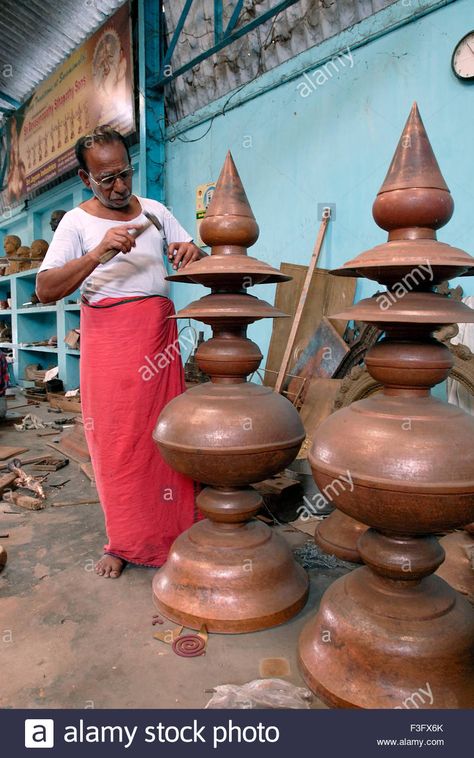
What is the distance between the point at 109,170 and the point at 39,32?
21.5ft

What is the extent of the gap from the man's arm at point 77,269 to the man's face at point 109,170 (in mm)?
149

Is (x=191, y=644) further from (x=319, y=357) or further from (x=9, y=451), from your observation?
(x=9, y=451)

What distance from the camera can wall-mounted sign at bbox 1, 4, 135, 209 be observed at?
573 centimetres

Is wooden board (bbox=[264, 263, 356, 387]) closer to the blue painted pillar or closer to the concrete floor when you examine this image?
the concrete floor

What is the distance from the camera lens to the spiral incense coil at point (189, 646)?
164cm

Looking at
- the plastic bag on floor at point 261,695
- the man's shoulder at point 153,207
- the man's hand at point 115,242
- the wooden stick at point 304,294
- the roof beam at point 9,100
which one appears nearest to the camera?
the plastic bag on floor at point 261,695

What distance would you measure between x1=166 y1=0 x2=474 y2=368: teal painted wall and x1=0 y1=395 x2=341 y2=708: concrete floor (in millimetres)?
2357

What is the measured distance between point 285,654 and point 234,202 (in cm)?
157

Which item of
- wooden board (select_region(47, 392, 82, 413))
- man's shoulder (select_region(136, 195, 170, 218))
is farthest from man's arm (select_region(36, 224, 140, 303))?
wooden board (select_region(47, 392, 82, 413))

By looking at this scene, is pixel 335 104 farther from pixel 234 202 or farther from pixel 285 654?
pixel 285 654

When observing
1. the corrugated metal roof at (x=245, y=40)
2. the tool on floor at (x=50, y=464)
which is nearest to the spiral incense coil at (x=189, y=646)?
the tool on floor at (x=50, y=464)

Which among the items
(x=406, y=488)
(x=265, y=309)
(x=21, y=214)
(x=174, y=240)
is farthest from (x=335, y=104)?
(x=21, y=214)

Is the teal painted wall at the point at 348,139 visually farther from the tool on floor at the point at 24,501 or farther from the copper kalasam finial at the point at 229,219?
the tool on floor at the point at 24,501

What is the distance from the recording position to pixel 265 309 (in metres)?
1.85
